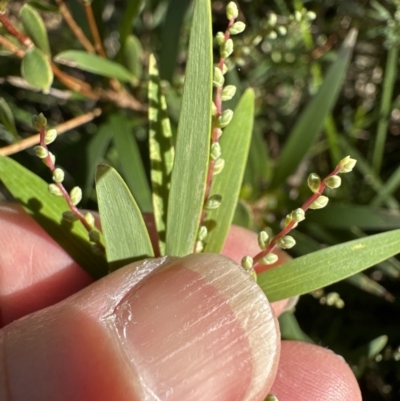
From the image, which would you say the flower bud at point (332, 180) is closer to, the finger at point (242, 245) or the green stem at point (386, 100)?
the finger at point (242, 245)

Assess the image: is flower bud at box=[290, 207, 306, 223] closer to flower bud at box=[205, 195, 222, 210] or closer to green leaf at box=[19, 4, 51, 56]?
flower bud at box=[205, 195, 222, 210]

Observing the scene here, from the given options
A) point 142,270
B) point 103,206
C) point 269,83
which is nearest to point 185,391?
point 142,270

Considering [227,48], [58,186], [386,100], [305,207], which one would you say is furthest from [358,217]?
[58,186]

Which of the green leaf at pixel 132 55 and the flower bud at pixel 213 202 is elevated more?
the green leaf at pixel 132 55

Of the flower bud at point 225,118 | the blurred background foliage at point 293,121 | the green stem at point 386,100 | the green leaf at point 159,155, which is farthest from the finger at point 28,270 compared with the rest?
the green stem at point 386,100

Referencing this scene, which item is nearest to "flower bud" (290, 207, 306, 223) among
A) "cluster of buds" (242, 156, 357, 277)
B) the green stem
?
"cluster of buds" (242, 156, 357, 277)

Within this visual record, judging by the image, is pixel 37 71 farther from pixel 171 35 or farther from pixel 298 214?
pixel 298 214
